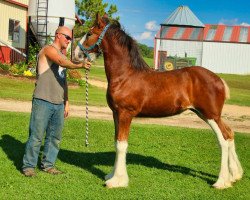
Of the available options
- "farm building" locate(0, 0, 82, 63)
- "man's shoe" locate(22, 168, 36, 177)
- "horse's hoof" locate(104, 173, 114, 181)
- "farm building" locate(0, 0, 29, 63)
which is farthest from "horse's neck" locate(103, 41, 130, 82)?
"farm building" locate(0, 0, 29, 63)

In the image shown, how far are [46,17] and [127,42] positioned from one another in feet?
64.3

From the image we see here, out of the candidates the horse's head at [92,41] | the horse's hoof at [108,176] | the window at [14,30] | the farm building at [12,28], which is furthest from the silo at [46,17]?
the horse's hoof at [108,176]

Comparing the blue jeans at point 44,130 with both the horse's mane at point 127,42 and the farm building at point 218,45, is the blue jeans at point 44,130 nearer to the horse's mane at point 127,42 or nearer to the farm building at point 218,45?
the horse's mane at point 127,42

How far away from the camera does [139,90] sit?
7141 millimetres

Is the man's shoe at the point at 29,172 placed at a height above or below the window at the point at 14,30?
below

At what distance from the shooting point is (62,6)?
2630cm

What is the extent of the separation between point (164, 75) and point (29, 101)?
34.8 feet

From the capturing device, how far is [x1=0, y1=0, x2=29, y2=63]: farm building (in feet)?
89.1

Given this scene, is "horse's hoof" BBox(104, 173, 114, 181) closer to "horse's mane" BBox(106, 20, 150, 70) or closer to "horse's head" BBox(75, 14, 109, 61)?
"horse's mane" BBox(106, 20, 150, 70)

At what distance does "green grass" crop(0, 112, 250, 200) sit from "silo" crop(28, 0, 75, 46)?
13.5 meters

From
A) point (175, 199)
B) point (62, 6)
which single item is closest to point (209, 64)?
point (62, 6)

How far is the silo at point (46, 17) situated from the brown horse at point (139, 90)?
754 inches

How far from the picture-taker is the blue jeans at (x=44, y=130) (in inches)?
Answer: 290

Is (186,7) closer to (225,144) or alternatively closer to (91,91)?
(91,91)
